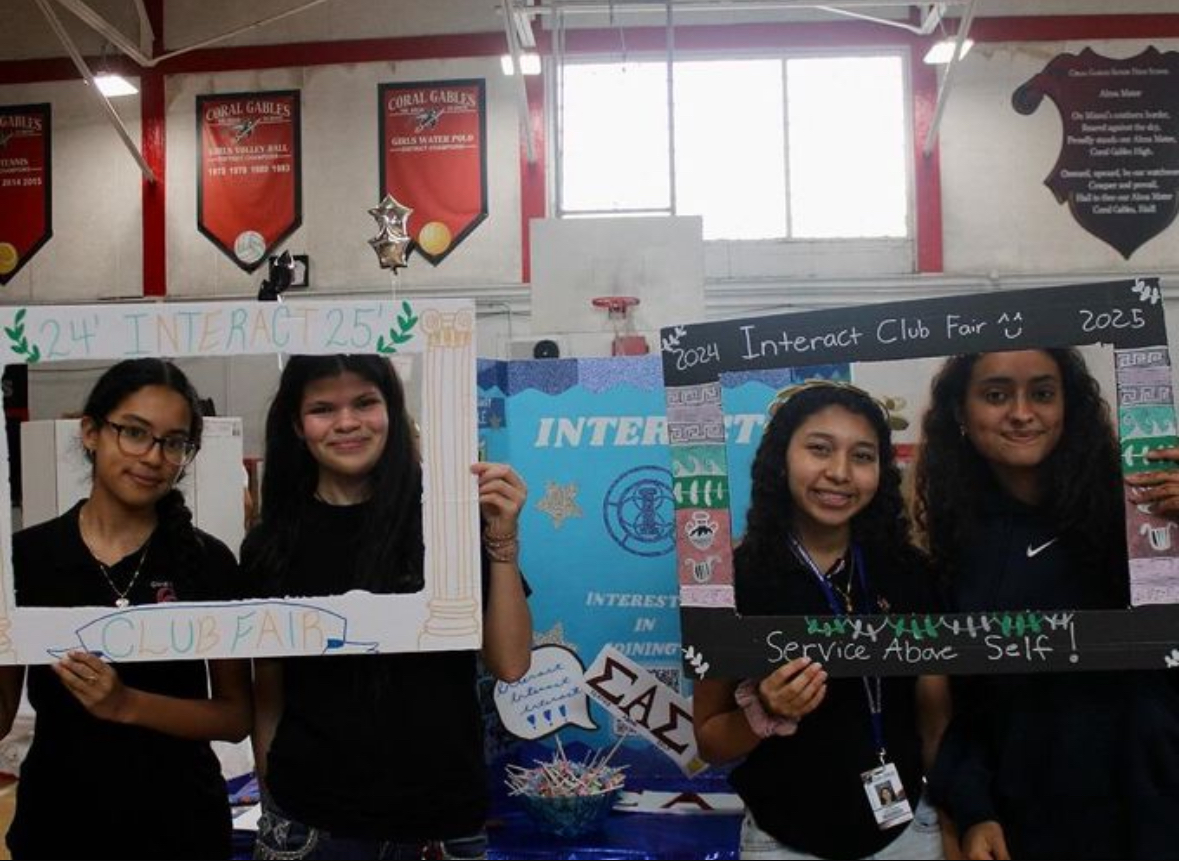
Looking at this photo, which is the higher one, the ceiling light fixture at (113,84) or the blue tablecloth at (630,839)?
the ceiling light fixture at (113,84)

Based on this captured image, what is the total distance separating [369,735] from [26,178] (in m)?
7.83

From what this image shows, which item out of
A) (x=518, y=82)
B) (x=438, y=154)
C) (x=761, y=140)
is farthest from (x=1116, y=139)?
(x=438, y=154)

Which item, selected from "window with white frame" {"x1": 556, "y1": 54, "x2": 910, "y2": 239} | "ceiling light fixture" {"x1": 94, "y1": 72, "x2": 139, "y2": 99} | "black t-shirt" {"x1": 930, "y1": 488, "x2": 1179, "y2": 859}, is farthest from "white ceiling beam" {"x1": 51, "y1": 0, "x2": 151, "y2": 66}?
"black t-shirt" {"x1": 930, "y1": 488, "x2": 1179, "y2": 859}

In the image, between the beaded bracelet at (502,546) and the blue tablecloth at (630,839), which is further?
the blue tablecloth at (630,839)

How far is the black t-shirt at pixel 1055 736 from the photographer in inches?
58.9

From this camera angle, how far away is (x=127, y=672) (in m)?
1.57

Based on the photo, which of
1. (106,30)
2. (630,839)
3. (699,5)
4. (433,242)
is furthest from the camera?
(433,242)

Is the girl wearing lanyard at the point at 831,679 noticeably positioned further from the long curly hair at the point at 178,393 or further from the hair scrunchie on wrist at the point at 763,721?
the long curly hair at the point at 178,393

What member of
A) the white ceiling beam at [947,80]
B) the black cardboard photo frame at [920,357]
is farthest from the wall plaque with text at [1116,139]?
the black cardboard photo frame at [920,357]

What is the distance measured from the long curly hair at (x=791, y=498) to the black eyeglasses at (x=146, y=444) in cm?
85

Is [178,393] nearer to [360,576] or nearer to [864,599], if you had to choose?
[360,576]

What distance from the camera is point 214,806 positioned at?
1.58 metres

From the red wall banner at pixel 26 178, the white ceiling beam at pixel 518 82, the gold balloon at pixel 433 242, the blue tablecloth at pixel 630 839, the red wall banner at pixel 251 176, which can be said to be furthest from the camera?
the red wall banner at pixel 26 178

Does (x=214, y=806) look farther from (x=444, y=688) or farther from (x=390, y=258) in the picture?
(x=390, y=258)
